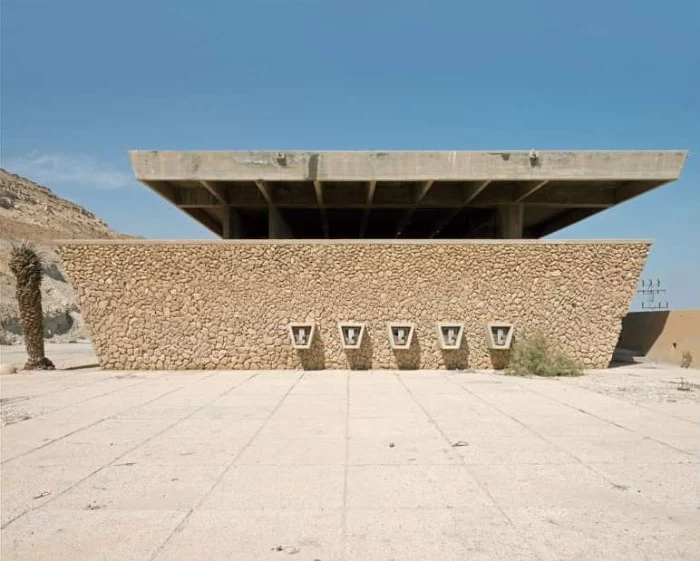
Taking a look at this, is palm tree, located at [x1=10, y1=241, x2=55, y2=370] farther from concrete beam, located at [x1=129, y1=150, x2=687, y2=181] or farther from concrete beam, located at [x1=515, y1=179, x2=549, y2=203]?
concrete beam, located at [x1=515, y1=179, x2=549, y2=203]

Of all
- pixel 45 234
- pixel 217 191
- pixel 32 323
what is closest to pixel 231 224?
pixel 217 191

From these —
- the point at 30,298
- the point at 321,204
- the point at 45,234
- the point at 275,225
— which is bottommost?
the point at 30,298

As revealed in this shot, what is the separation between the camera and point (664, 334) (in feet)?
49.9

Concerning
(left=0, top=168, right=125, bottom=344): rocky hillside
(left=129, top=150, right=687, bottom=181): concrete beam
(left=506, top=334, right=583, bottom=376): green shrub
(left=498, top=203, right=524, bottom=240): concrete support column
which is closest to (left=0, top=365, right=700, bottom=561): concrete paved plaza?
(left=506, top=334, right=583, bottom=376): green shrub

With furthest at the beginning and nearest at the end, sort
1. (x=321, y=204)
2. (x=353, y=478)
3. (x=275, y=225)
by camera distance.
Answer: (x=275, y=225), (x=321, y=204), (x=353, y=478)

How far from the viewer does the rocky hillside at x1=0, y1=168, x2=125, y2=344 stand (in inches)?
1320

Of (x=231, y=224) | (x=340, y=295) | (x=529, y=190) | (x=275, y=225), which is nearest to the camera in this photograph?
(x=340, y=295)

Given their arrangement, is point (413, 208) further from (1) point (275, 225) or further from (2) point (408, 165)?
(1) point (275, 225)

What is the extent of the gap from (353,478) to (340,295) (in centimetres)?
886

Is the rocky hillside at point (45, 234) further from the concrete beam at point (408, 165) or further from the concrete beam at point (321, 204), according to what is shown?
the concrete beam at point (321, 204)

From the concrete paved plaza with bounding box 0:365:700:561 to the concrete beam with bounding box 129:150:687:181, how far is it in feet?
23.5

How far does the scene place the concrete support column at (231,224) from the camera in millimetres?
16541

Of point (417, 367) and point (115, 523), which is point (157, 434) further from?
point (417, 367)

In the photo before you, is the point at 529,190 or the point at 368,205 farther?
the point at 368,205
